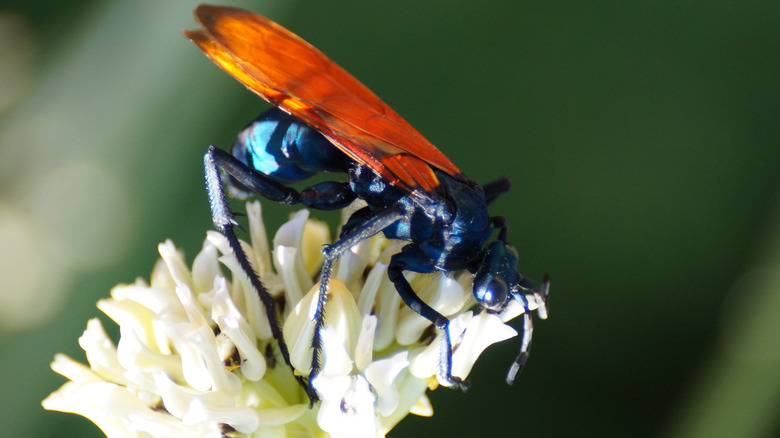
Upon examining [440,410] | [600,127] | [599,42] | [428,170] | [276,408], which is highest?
[599,42]

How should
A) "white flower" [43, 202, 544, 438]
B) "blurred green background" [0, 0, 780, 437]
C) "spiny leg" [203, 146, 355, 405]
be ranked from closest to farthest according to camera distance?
"white flower" [43, 202, 544, 438] < "spiny leg" [203, 146, 355, 405] < "blurred green background" [0, 0, 780, 437]

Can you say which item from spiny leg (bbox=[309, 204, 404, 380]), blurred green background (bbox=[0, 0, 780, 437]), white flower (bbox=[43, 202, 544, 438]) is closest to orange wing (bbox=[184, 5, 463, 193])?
spiny leg (bbox=[309, 204, 404, 380])

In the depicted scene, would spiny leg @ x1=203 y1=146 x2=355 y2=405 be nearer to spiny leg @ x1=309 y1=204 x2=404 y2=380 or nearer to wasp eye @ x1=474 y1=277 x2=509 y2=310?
spiny leg @ x1=309 y1=204 x2=404 y2=380

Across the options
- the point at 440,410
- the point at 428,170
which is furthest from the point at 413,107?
the point at 428,170

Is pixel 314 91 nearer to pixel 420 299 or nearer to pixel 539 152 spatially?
pixel 420 299

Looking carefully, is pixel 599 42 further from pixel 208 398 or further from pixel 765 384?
pixel 208 398

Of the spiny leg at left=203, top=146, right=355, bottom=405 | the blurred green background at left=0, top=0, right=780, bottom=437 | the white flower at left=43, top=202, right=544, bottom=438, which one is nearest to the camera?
the white flower at left=43, top=202, right=544, bottom=438

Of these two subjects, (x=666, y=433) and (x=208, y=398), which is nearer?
(x=208, y=398)

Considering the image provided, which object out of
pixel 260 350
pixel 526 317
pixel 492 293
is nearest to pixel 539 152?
pixel 526 317
